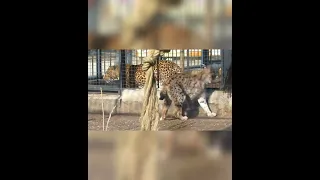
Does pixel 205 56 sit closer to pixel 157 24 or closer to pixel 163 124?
pixel 157 24

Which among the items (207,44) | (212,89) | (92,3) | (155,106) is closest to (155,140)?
(155,106)

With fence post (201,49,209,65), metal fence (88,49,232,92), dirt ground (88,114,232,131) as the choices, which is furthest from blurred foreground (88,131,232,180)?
fence post (201,49,209,65)

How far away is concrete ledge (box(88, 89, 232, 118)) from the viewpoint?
2.93 metres

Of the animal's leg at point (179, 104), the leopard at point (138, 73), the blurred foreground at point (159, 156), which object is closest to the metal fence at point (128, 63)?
the leopard at point (138, 73)

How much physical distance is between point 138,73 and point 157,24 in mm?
305

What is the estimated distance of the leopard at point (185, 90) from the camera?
9.70ft

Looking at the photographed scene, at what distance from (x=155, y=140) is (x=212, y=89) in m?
0.44

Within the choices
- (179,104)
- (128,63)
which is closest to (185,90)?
(179,104)
